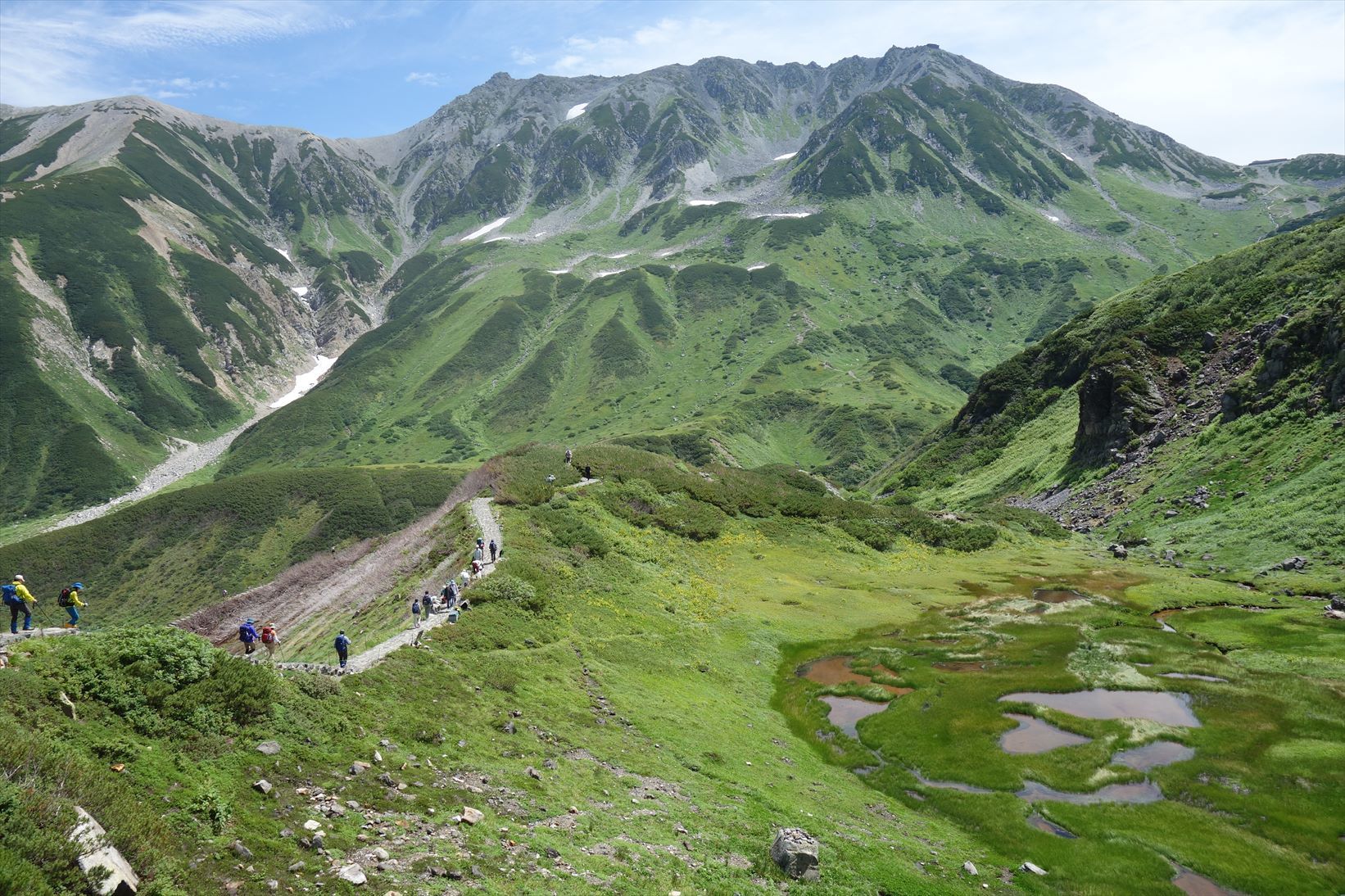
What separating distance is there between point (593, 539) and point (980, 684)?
113 feet

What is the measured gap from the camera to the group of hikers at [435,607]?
107 ft

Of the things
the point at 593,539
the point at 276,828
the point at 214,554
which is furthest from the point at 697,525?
the point at 214,554

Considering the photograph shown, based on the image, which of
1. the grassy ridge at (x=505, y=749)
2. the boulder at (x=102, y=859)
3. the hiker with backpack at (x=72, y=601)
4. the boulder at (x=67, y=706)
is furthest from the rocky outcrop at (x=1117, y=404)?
the hiker with backpack at (x=72, y=601)

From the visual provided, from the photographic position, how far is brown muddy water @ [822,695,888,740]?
39500mm

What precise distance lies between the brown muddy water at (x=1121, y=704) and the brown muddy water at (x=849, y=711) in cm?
787

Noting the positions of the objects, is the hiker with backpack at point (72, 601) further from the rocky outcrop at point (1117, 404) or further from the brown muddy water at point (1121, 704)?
the rocky outcrop at point (1117, 404)

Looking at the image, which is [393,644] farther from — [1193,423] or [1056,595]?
[1193,423]

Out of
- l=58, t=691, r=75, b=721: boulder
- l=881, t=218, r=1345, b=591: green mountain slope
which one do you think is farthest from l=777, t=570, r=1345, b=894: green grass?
l=58, t=691, r=75, b=721: boulder

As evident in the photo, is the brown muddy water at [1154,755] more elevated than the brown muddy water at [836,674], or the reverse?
the brown muddy water at [1154,755]

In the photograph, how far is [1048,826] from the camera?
2770 cm

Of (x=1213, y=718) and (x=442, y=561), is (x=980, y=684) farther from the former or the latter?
(x=442, y=561)

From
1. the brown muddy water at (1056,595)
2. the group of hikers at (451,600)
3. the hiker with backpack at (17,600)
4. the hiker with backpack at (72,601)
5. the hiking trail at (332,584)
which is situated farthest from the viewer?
the brown muddy water at (1056,595)

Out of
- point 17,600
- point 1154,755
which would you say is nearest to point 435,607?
point 17,600

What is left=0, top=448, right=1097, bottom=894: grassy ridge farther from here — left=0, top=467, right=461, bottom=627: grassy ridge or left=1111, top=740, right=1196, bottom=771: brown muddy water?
left=0, top=467, right=461, bottom=627: grassy ridge
